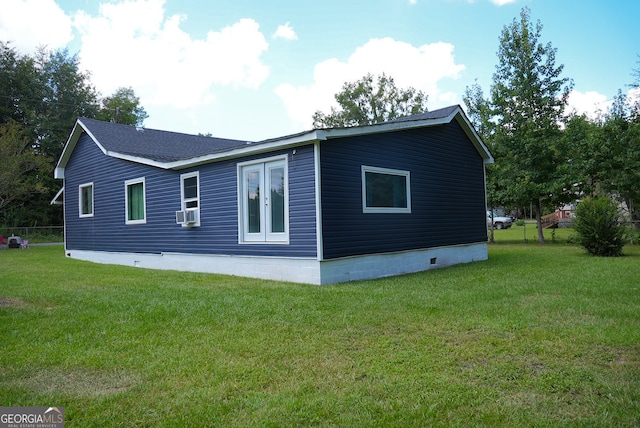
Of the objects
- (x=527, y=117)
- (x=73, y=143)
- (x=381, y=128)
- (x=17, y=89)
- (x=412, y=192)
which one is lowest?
(x=412, y=192)

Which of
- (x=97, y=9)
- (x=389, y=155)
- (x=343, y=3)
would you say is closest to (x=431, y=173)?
(x=389, y=155)

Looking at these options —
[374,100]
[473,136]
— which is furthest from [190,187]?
[374,100]

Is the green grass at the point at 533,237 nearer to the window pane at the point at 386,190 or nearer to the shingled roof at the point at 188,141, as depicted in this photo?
the shingled roof at the point at 188,141

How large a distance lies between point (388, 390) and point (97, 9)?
656 inches

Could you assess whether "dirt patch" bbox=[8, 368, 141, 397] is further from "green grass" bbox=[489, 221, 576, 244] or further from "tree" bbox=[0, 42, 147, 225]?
"tree" bbox=[0, 42, 147, 225]

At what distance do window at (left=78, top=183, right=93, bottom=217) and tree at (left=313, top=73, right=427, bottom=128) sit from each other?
27.1 meters

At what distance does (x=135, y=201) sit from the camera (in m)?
13.6

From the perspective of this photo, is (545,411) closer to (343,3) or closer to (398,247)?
(398,247)

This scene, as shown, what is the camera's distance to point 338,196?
8.91 metres

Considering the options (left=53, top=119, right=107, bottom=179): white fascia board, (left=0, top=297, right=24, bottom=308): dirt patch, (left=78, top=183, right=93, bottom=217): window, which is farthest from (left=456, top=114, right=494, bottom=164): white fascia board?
(left=78, top=183, right=93, bottom=217): window

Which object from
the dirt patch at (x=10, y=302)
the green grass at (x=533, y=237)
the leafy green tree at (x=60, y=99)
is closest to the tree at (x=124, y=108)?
the leafy green tree at (x=60, y=99)

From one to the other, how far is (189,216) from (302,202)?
3746 millimetres

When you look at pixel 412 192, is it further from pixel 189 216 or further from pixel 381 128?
pixel 189 216

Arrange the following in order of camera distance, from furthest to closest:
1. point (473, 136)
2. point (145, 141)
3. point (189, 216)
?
point (145, 141), point (473, 136), point (189, 216)
